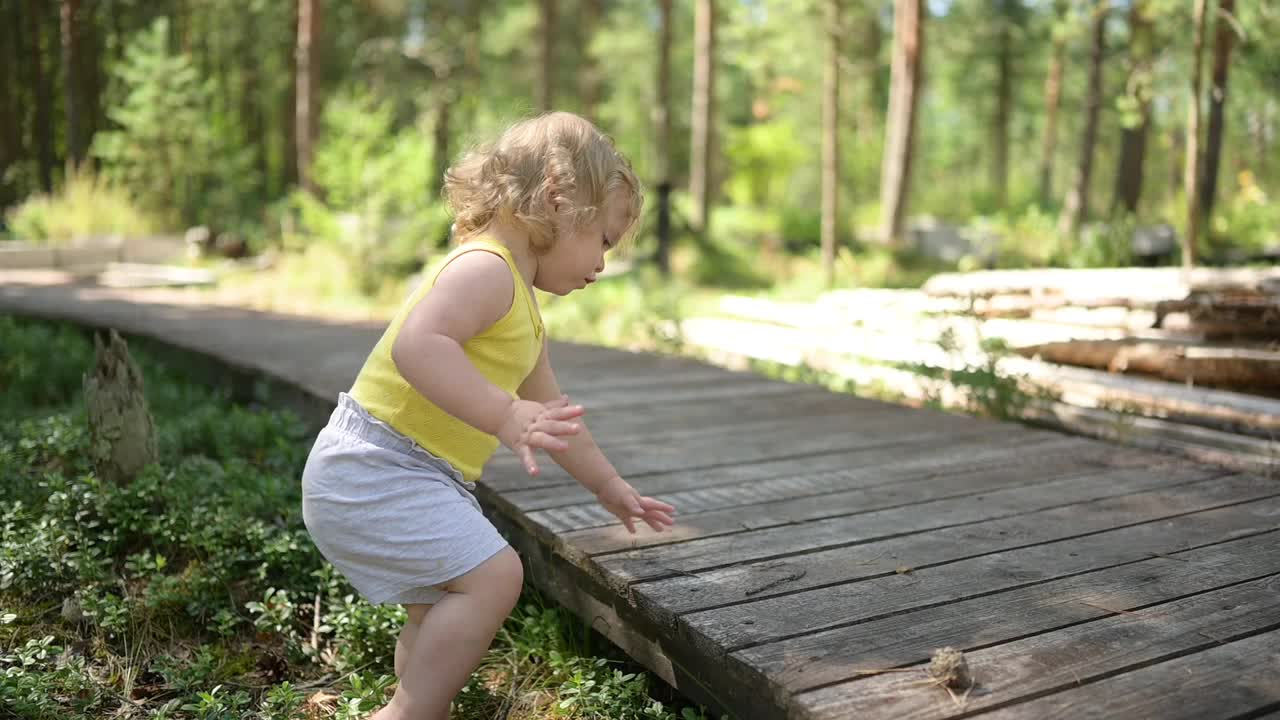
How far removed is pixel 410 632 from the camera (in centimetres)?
239

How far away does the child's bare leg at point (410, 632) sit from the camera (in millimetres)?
2363

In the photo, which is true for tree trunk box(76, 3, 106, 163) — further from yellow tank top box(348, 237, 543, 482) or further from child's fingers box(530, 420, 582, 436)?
child's fingers box(530, 420, 582, 436)

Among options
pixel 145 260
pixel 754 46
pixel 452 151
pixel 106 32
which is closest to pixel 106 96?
pixel 106 32

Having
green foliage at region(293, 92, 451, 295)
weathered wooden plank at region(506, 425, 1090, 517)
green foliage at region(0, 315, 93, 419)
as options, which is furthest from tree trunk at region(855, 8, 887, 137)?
weathered wooden plank at region(506, 425, 1090, 517)

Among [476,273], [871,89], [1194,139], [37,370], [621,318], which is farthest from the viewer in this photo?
[871,89]

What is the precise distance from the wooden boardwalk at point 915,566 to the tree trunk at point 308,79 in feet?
44.0

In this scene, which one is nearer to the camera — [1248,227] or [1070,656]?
[1070,656]

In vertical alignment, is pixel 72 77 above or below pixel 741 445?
above

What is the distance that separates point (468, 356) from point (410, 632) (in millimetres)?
652

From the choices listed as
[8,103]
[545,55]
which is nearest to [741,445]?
[545,55]

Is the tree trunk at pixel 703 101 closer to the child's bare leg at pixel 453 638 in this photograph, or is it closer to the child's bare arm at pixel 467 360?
the child's bare arm at pixel 467 360

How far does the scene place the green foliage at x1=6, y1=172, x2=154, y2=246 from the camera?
1670cm

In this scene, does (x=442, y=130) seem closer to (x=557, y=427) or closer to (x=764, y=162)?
(x=764, y=162)

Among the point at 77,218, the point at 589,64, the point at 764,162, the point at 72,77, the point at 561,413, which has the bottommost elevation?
the point at 77,218
